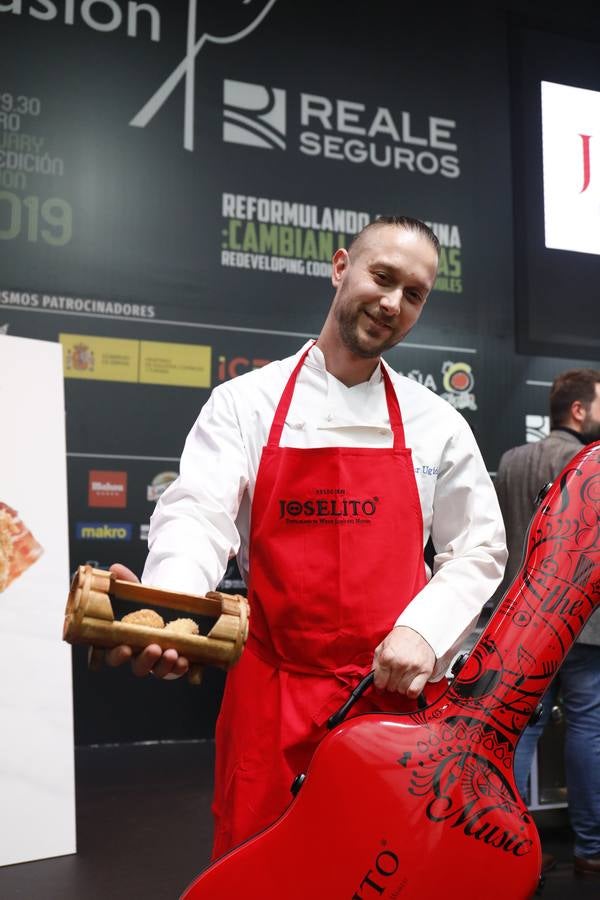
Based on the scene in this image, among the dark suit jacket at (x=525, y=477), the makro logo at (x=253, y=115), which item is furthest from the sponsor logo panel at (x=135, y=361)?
the dark suit jacket at (x=525, y=477)

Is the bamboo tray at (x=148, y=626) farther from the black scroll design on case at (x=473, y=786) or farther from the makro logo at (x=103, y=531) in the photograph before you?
the makro logo at (x=103, y=531)

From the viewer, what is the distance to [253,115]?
172 inches

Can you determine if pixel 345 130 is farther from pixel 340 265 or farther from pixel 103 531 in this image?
pixel 340 265

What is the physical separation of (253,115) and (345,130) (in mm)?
462

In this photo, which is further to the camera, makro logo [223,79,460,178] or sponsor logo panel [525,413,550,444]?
sponsor logo panel [525,413,550,444]

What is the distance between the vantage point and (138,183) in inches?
163

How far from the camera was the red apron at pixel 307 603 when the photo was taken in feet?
4.36

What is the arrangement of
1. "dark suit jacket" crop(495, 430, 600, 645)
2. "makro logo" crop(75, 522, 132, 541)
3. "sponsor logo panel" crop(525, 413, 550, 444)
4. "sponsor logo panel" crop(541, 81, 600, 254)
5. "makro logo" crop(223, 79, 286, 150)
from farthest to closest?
"sponsor logo panel" crop(541, 81, 600, 254) → "sponsor logo panel" crop(525, 413, 550, 444) → "makro logo" crop(223, 79, 286, 150) → "makro logo" crop(75, 522, 132, 541) → "dark suit jacket" crop(495, 430, 600, 645)

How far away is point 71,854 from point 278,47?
3.49m

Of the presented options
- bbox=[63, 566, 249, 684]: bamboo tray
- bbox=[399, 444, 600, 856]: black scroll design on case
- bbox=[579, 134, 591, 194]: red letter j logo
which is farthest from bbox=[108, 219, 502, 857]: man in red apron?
bbox=[579, 134, 591, 194]: red letter j logo

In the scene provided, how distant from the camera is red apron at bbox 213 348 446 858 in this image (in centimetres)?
133

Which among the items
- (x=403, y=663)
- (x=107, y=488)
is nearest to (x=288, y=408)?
(x=403, y=663)

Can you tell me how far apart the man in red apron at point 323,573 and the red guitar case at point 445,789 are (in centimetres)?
16

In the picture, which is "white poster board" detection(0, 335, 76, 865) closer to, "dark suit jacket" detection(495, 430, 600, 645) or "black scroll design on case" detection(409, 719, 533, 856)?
"dark suit jacket" detection(495, 430, 600, 645)
